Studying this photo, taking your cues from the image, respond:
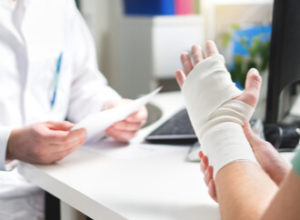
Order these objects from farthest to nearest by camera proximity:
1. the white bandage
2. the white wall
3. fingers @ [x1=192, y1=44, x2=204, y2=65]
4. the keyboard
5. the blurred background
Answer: the white wall < the blurred background < the keyboard < fingers @ [x1=192, y1=44, x2=204, y2=65] < the white bandage

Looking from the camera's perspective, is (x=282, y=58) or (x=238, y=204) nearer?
(x=238, y=204)

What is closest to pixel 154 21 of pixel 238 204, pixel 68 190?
pixel 68 190

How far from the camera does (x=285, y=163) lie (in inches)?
26.4

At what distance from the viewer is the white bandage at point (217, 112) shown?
63cm

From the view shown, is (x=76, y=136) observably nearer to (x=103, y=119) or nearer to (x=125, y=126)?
(x=103, y=119)

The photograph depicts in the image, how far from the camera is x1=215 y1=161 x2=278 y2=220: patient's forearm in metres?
0.57

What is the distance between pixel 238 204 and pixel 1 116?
664 millimetres

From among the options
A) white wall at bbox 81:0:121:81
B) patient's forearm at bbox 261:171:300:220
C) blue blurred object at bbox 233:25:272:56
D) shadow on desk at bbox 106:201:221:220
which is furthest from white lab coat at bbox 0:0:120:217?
white wall at bbox 81:0:121:81

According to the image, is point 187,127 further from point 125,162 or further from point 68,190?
point 68,190

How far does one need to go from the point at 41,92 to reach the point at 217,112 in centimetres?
58

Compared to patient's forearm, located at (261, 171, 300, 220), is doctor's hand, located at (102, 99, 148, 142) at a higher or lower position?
lower

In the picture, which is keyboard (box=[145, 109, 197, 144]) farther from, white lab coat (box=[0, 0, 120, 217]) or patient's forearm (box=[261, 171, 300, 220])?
patient's forearm (box=[261, 171, 300, 220])

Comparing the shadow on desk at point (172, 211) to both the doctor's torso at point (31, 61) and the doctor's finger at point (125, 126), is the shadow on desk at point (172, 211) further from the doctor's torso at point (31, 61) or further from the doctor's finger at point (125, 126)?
the doctor's torso at point (31, 61)

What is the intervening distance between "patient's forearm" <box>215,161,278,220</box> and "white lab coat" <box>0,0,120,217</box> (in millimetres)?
476
